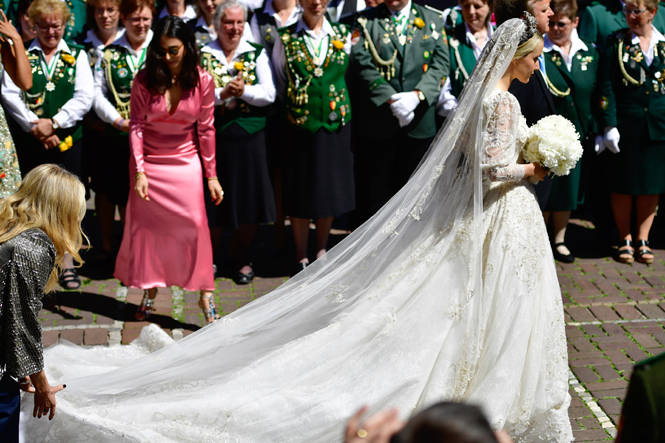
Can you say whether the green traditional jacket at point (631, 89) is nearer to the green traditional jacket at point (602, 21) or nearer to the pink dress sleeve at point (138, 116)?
the green traditional jacket at point (602, 21)

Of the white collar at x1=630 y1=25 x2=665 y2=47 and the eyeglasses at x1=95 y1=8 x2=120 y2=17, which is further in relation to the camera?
the white collar at x1=630 y1=25 x2=665 y2=47

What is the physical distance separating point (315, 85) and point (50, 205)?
3252mm

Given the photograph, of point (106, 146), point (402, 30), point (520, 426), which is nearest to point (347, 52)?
point (402, 30)

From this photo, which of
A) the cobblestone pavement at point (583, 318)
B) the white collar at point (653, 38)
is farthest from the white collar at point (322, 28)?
the white collar at point (653, 38)

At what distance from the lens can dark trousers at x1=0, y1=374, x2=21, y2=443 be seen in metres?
2.96

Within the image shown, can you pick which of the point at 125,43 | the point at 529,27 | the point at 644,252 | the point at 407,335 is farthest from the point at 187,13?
the point at 644,252

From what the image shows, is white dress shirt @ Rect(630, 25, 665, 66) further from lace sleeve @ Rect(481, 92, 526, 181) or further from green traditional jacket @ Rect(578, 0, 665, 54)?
lace sleeve @ Rect(481, 92, 526, 181)

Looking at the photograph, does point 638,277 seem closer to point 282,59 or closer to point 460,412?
point 282,59

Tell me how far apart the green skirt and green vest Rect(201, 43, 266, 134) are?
314cm

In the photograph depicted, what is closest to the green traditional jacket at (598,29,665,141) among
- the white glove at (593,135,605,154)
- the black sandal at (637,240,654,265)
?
the white glove at (593,135,605,154)

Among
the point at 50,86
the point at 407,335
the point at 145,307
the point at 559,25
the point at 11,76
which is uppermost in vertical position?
the point at 559,25

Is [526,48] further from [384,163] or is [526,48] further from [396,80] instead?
[384,163]

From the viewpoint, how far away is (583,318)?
544cm

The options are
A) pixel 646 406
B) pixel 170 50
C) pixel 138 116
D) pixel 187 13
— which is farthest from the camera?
pixel 187 13
